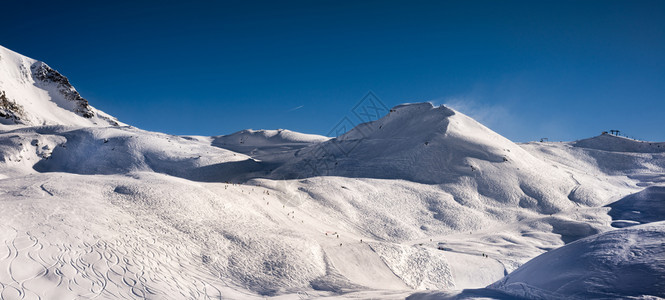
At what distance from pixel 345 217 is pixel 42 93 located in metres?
70.0

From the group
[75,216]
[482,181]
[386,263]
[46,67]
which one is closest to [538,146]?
[482,181]

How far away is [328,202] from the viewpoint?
21.5 meters

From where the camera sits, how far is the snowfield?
918cm

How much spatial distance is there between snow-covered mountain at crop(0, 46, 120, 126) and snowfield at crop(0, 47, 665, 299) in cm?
1972

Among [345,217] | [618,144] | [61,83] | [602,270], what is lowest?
[345,217]

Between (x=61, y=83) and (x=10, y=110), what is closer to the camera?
(x=10, y=110)

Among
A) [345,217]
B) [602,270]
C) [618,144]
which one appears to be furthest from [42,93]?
[618,144]

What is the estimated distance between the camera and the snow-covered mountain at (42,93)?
5769 centimetres

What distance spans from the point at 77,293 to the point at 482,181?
24197 mm

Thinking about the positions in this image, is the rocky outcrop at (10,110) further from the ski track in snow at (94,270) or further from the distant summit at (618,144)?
the distant summit at (618,144)

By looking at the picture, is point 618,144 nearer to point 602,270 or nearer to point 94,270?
point 602,270

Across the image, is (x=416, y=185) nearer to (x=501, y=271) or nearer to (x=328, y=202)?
(x=328, y=202)

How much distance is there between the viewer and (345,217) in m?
20.4

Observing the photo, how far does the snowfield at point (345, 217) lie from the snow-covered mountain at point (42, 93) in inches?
776
